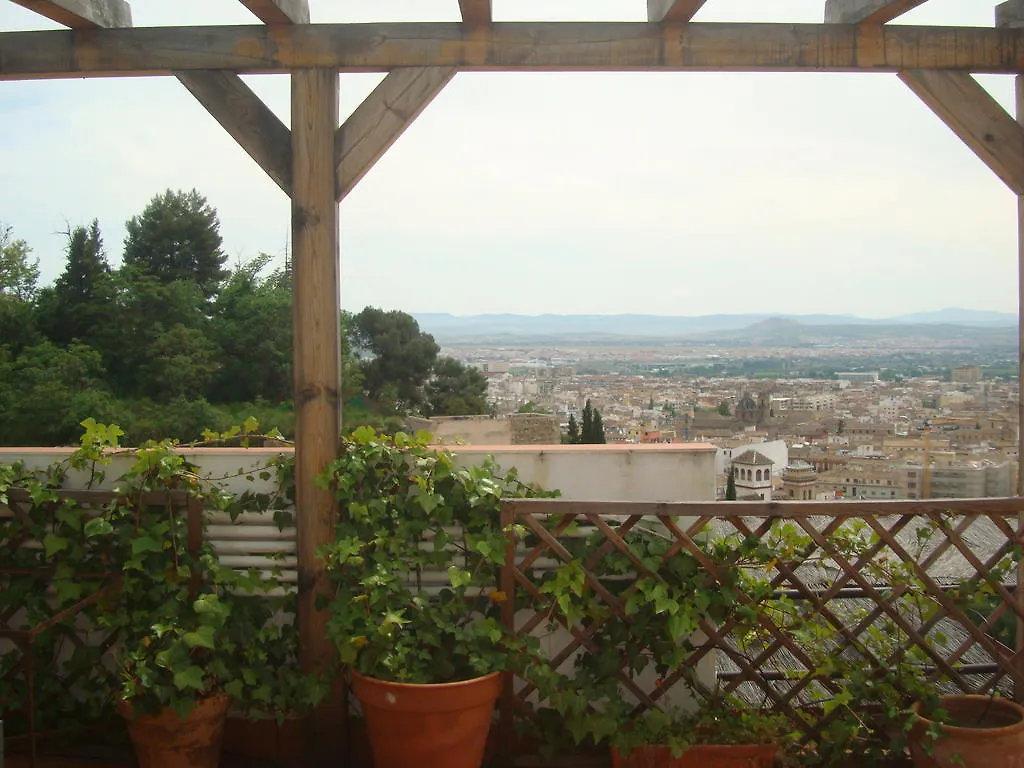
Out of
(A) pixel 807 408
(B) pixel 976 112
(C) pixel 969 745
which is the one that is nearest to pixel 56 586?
(C) pixel 969 745

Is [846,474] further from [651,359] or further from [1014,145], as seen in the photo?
[651,359]

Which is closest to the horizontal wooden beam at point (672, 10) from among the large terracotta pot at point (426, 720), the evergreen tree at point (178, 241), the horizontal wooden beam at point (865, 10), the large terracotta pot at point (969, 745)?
the horizontal wooden beam at point (865, 10)

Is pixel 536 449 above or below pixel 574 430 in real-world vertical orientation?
above

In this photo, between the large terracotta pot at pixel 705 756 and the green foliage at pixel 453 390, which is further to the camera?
the green foliage at pixel 453 390

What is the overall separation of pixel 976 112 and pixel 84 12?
2.83m

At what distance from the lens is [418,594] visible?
269 cm

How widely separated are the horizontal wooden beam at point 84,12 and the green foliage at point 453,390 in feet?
36.0

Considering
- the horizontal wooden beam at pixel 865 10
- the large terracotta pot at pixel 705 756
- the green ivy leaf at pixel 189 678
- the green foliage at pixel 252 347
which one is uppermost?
the horizontal wooden beam at pixel 865 10

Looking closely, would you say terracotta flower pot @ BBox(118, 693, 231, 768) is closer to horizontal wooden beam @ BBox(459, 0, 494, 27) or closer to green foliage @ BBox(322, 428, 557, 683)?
green foliage @ BBox(322, 428, 557, 683)

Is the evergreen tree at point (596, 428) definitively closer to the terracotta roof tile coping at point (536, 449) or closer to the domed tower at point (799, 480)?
the domed tower at point (799, 480)

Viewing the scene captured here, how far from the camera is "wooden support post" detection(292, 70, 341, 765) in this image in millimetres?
2678

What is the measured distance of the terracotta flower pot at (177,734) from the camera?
2.50 meters

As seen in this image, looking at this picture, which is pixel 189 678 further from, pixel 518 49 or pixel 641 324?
pixel 641 324

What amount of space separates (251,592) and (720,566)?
4.86ft
